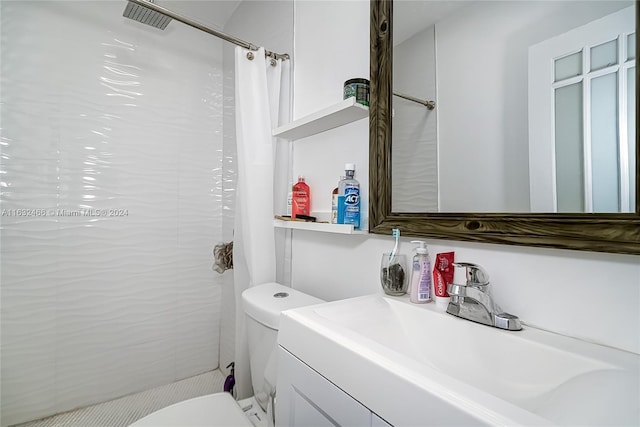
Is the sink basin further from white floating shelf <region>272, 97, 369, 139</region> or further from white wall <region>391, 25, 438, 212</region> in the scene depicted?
white floating shelf <region>272, 97, 369, 139</region>

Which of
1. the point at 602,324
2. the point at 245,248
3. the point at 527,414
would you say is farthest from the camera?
the point at 245,248

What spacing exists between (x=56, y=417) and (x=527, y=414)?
6.95 ft

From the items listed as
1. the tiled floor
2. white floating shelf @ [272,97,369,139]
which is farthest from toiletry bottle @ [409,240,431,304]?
the tiled floor

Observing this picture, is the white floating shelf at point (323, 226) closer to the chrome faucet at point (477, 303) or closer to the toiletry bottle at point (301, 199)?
the toiletry bottle at point (301, 199)

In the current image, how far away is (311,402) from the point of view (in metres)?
0.61

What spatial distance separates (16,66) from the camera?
1.46 meters

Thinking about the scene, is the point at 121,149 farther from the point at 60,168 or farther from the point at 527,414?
the point at 527,414

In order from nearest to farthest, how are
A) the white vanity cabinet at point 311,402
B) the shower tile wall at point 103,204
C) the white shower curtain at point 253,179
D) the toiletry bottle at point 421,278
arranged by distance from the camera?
1. the white vanity cabinet at point 311,402
2. the toiletry bottle at point 421,278
3. the white shower curtain at point 253,179
4. the shower tile wall at point 103,204

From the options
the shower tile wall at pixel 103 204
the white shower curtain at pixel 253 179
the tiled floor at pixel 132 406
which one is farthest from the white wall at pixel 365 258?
the tiled floor at pixel 132 406

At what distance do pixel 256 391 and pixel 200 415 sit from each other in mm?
209

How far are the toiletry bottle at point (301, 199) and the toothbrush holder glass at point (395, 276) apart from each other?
19.7 inches

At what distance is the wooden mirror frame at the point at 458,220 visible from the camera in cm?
52

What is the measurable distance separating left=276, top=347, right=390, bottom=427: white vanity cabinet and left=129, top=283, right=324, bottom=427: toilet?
0.92ft

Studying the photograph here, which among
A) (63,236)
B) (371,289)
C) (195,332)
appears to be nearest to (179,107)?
(63,236)
